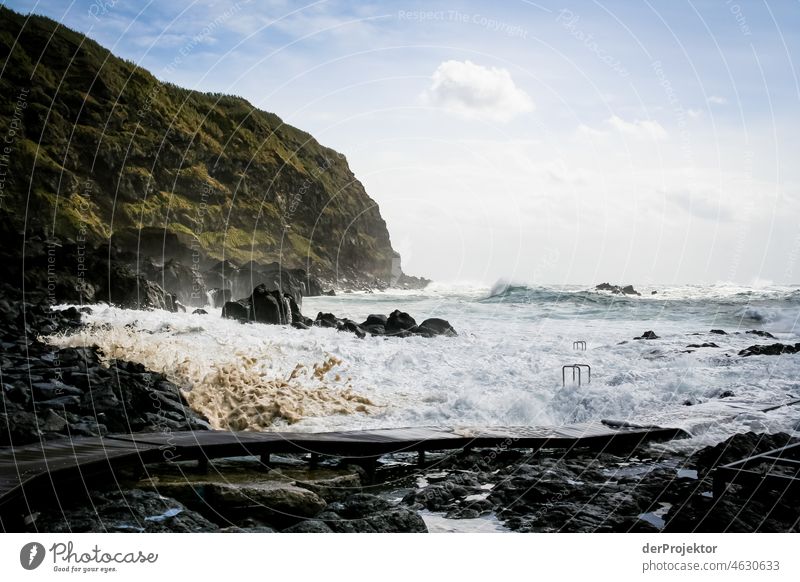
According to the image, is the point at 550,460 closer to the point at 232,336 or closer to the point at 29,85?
the point at 232,336

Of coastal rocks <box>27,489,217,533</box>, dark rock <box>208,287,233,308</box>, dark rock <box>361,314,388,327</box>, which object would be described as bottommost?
coastal rocks <box>27,489,217,533</box>

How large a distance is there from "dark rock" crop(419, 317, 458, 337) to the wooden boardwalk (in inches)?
675

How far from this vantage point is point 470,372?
68.9ft

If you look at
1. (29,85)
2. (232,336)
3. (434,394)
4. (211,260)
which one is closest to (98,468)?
(434,394)

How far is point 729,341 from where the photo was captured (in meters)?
28.1

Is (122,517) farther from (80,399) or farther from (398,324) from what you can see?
(398,324)

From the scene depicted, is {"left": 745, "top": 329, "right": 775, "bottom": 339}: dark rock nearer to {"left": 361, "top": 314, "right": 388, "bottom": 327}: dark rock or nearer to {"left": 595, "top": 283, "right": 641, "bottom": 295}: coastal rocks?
{"left": 361, "top": 314, "right": 388, "bottom": 327}: dark rock

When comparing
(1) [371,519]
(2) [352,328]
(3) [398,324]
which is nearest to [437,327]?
(3) [398,324]

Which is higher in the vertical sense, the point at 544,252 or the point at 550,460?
the point at 544,252

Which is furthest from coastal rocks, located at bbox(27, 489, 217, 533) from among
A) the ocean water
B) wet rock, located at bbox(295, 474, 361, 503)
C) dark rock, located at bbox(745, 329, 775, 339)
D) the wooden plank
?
dark rock, located at bbox(745, 329, 775, 339)

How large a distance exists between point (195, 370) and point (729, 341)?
19184 mm

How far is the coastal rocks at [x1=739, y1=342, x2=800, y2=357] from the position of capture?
2278 centimetres
